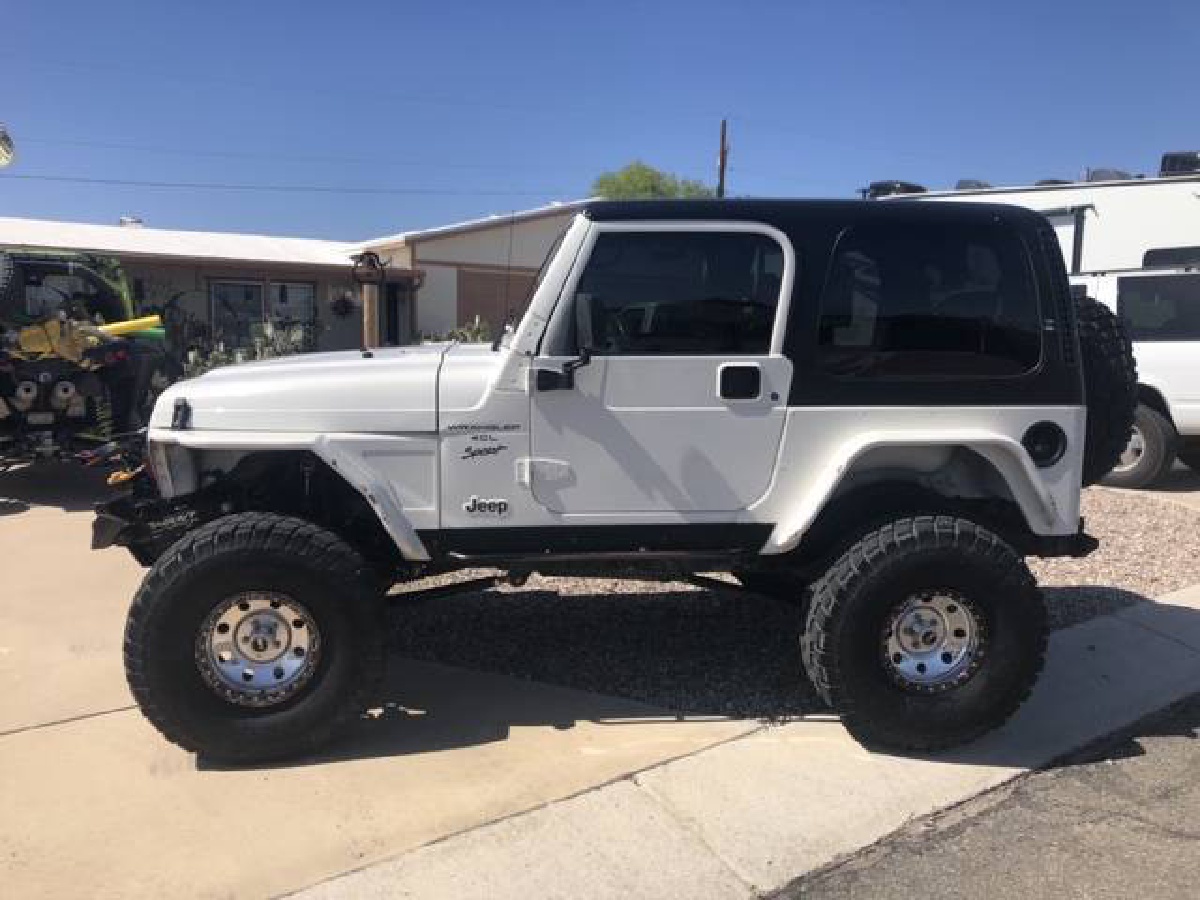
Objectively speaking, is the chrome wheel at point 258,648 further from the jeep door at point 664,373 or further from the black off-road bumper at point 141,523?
the jeep door at point 664,373

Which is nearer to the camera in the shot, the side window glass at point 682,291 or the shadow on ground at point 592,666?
the side window glass at point 682,291

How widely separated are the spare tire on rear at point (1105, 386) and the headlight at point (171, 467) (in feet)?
11.9

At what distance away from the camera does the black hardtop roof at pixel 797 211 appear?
3.62 meters

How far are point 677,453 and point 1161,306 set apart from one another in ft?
24.5

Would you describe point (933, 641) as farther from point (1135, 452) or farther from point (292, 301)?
point (292, 301)

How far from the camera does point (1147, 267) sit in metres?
10.0

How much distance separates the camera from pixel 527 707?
160 inches

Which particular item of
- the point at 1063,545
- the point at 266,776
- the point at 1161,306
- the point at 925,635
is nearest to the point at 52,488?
the point at 266,776

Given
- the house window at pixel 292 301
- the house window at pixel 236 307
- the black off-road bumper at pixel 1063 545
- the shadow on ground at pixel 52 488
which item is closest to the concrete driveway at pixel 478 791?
the black off-road bumper at pixel 1063 545

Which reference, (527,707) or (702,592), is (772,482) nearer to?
(527,707)

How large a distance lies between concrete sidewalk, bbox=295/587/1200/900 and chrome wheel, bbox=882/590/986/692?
1.04 feet

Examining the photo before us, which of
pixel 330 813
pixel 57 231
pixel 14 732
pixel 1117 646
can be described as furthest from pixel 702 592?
pixel 57 231

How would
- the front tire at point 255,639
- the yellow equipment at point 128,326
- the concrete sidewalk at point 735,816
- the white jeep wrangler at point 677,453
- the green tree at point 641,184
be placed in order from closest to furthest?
the concrete sidewalk at point 735,816
the front tire at point 255,639
the white jeep wrangler at point 677,453
the yellow equipment at point 128,326
the green tree at point 641,184

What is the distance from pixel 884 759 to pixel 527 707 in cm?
145
